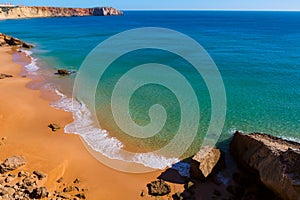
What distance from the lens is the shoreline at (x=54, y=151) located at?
14.0m

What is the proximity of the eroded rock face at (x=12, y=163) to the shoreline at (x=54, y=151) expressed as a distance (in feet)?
1.14

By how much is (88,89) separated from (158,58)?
1899 centimetres

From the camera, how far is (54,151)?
16875 mm

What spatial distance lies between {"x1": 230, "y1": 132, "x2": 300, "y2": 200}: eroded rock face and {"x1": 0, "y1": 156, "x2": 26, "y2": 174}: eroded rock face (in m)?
12.2

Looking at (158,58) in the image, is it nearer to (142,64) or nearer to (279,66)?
(142,64)

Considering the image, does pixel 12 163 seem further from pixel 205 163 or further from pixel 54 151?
pixel 205 163

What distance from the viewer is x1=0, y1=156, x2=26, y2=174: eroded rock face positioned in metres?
14.3

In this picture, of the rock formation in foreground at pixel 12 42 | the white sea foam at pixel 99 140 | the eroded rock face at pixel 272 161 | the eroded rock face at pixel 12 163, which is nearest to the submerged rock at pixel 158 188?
the white sea foam at pixel 99 140

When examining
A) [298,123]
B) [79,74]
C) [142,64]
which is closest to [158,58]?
[142,64]

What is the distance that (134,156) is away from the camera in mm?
16906

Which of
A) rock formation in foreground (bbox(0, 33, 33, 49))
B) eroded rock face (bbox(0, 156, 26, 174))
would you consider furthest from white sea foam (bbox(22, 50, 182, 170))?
rock formation in foreground (bbox(0, 33, 33, 49))

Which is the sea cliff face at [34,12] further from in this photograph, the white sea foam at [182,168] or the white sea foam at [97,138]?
Answer: the white sea foam at [182,168]

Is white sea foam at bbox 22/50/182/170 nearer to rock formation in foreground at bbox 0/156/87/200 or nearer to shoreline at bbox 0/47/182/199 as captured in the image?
shoreline at bbox 0/47/182/199

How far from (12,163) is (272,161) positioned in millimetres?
13124
